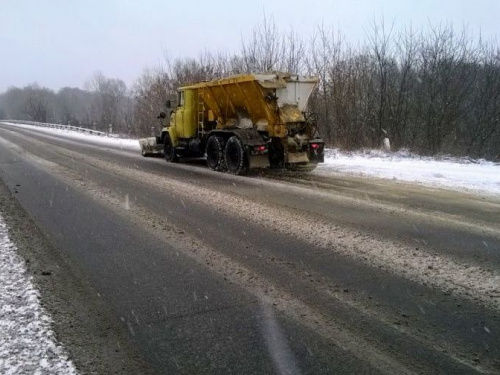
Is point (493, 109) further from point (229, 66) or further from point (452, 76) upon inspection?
point (229, 66)

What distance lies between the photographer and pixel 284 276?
4.64 m

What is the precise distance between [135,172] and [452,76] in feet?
45.0

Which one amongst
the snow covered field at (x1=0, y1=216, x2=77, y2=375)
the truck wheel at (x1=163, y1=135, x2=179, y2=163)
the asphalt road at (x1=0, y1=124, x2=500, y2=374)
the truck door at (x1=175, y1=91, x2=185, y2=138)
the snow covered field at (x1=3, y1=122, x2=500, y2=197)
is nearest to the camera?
the snow covered field at (x1=0, y1=216, x2=77, y2=375)

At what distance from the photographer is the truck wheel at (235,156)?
489 inches

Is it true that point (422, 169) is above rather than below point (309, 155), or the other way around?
below

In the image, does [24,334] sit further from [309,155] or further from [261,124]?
[309,155]

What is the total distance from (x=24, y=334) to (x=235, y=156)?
974 centimetres

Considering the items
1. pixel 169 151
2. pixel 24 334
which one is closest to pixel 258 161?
pixel 169 151

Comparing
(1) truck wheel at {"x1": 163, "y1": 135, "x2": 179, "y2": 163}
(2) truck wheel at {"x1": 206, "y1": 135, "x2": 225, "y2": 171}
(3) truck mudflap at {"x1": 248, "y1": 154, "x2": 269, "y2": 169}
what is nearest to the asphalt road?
(3) truck mudflap at {"x1": 248, "y1": 154, "x2": 269, "y2": 169}

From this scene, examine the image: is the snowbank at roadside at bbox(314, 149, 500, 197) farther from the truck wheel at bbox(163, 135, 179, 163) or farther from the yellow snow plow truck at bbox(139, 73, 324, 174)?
the truck wheel at bbox(163, 135, 179, 163)

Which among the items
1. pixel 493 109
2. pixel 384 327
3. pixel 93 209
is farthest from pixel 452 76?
pixel 384 327

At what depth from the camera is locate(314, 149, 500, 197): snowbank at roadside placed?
10.5 m

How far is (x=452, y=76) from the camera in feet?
61.4

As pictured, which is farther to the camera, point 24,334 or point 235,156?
point 235,156
